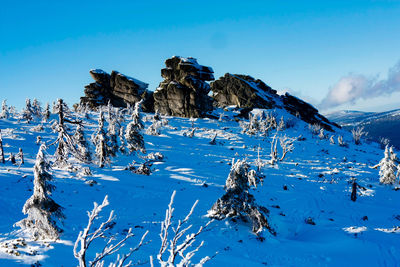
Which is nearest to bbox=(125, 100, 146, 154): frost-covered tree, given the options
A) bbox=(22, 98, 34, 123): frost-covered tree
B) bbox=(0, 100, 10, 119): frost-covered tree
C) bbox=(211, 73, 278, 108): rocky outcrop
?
bbox=(22, 98, 34, 123): frost-covered tree

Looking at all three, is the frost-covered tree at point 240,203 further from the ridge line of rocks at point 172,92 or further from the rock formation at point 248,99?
the rock formation at point 248,99

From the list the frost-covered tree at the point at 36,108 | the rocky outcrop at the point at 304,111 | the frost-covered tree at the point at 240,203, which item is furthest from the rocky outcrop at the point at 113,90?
the frost-covered tree at the point at 240,203

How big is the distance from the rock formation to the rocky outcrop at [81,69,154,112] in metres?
30.6

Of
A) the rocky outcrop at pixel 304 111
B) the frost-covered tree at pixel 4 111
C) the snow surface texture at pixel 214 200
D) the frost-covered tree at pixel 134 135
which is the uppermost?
the rocky outcrop at pixel 304 111

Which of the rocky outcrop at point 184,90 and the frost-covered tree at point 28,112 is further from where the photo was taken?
the rocky outcrop at point 184,90

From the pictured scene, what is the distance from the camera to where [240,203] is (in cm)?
1439

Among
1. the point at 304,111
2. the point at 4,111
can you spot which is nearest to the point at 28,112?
the point at 4,111

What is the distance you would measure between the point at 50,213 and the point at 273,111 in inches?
2945

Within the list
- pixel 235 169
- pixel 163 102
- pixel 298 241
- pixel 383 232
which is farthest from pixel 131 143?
pixel 163 102

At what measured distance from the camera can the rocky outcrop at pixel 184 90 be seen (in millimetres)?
65062

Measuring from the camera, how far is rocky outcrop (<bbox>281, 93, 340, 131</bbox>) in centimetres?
8319

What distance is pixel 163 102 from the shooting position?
2670 inches

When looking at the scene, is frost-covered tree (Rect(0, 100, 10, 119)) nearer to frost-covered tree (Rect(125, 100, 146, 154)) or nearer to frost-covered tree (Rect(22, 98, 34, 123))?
frost-covered tree (Rect(22, 98, 34, 123))

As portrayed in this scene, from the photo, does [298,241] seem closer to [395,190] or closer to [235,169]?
[235,169]
